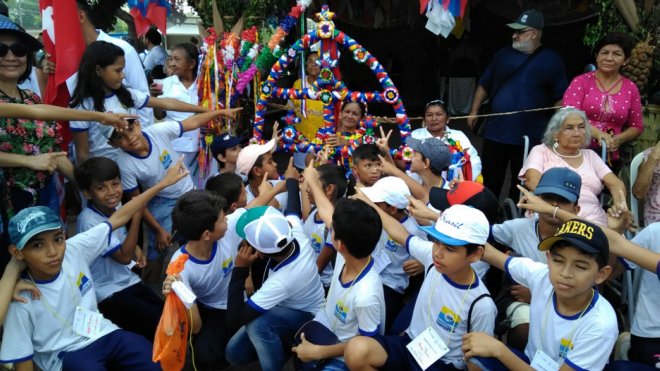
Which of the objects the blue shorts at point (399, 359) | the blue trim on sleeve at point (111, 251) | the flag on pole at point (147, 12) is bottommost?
the blue shorts at point (399, 359)

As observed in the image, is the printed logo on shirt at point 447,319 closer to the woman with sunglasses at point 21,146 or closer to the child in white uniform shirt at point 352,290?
the child in white uniform shirt at point 352,290

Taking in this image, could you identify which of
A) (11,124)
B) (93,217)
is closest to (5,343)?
(93,217)

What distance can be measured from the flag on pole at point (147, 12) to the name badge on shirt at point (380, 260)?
307cm

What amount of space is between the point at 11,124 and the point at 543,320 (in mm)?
2858

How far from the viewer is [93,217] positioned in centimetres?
316

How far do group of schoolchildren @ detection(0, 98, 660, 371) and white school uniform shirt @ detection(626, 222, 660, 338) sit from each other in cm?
3

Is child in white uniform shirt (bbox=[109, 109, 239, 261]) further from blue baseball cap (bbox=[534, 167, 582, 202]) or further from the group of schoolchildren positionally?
blue baseball cap (bbox=[534, 167, 582, 202])

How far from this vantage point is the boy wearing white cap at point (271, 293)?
2666mm

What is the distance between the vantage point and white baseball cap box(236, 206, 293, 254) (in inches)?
103

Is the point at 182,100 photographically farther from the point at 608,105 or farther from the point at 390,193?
the point at 608,105

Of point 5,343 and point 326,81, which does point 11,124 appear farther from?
point 326,81

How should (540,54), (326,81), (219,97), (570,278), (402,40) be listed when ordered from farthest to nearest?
(402,40)
(219,97)
(540,54)
(326,81)
(570,278)

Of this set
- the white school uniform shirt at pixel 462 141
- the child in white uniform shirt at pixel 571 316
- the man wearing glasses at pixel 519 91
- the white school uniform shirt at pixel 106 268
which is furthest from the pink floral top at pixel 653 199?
the white school uniform shirt at pixel 106 268

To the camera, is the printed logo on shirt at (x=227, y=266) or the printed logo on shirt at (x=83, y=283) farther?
the printed logo on shirt at (x=227, y=266)
